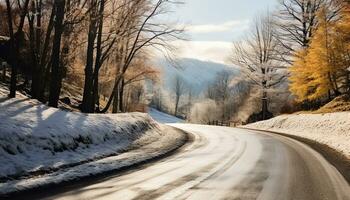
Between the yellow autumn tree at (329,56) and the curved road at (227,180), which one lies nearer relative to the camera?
the curved road at (227,180)

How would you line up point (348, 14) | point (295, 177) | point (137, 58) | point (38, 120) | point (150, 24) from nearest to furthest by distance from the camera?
point (295, 177), point (38, 120), point (150, 24), point (348, 14), point (137, 58)

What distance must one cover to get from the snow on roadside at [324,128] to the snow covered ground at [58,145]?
6.77 metres

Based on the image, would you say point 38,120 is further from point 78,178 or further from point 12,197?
point 12,197

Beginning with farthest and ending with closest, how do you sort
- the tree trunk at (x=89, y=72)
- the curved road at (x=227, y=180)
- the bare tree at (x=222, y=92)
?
1. the bare tree at (x=222, y=92)
2. the tree trunk at (x=89, y=72)
3. the curved road at (x=227, y=180)

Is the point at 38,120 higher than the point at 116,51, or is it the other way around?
the point at 116,51

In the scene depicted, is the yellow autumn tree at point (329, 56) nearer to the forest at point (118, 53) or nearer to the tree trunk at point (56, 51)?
the forest at point (118, 53)

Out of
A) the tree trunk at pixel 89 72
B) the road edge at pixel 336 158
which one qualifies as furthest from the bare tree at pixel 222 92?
the road edge at pixel 336 158

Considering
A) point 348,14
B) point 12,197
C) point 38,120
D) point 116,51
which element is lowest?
point 12,197

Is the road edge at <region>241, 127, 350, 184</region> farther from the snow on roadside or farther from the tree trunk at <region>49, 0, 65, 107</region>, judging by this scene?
the tree trunk at <region>49, 0, 65, 107</region>

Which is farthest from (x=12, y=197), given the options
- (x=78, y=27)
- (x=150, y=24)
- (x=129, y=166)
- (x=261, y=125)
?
(x=261, y=125)

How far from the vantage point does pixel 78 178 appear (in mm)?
10859

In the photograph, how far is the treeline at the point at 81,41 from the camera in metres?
21.5

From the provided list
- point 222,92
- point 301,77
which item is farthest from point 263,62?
point 222,92

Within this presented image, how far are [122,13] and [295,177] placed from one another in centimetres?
1993
